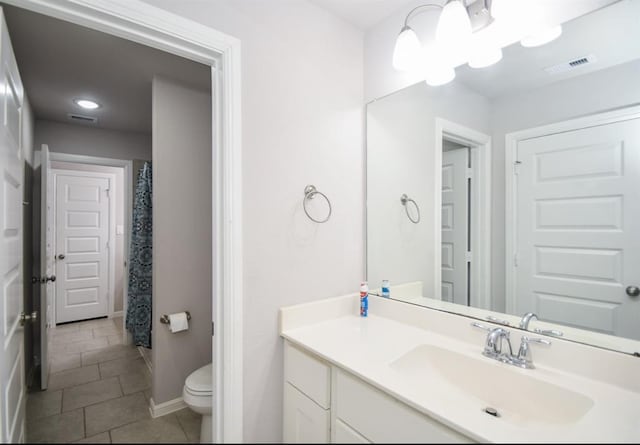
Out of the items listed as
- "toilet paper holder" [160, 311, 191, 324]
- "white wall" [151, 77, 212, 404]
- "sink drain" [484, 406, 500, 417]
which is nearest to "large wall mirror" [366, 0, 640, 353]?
"sink drain" [484, 406, 500, 417]

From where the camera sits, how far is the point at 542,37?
1.12 meters

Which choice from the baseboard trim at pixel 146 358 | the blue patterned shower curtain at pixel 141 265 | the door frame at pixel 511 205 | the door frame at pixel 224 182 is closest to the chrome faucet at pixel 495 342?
the door frame at pixel 511 205

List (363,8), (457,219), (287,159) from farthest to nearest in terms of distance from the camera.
Result: (363,8)
(457,219)
(287,159)

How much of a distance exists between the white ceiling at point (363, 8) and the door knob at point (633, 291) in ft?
4.53

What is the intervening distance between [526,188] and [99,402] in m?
1.50

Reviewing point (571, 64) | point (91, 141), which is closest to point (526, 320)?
point (571, 64)

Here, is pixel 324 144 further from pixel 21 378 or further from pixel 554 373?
pixel 21 378

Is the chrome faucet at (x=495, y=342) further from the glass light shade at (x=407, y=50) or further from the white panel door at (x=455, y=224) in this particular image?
the glass light shade at (x=407, y=50)

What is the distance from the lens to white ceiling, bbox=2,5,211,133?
1389 mm

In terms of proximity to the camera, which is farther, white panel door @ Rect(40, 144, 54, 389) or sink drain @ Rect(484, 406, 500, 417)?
white panel door @ Rect(40, 144, 54, 389)

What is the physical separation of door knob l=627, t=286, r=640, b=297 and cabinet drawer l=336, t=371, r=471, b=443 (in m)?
0.76

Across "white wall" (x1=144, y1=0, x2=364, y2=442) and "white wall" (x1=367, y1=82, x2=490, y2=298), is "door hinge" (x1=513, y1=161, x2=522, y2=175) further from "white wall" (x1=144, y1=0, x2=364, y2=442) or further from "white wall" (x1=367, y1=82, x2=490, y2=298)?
"white wall" (x1=144, y1=0, x2=364, y2=442)

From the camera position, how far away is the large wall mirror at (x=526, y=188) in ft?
3.27

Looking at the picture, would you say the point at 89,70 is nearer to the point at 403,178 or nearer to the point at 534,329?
the point at 403,178
